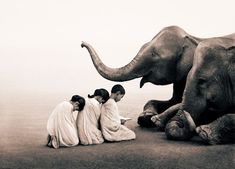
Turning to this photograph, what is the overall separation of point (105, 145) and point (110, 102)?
644mm

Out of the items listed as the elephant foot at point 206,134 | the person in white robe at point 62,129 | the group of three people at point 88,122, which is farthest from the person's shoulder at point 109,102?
the elephant foot at point 206,134

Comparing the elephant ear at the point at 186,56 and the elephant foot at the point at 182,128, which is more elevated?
the elephant ear at the point at 186,56

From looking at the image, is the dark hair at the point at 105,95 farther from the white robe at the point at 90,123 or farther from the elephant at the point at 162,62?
the elephant at the point at 162,62

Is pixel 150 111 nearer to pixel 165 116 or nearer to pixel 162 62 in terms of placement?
pixel 165 116

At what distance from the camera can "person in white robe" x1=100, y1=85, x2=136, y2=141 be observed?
7.87 meters

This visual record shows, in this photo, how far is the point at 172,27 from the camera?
9.15 meters

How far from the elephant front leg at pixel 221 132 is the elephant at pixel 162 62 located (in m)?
1.47

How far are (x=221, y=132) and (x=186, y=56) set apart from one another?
169cm

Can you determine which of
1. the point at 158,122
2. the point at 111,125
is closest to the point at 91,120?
the point at 111,125

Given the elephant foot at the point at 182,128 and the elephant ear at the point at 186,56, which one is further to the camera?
the elephant ear at the point at 186,56

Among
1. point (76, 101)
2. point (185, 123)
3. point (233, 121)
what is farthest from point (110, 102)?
point (233, 121)

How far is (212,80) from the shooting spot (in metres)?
7.97

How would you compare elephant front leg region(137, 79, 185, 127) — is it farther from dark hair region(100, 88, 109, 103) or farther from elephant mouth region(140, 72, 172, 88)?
dark hair region(100, 88, 109, 103)

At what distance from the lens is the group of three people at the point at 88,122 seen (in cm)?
752
